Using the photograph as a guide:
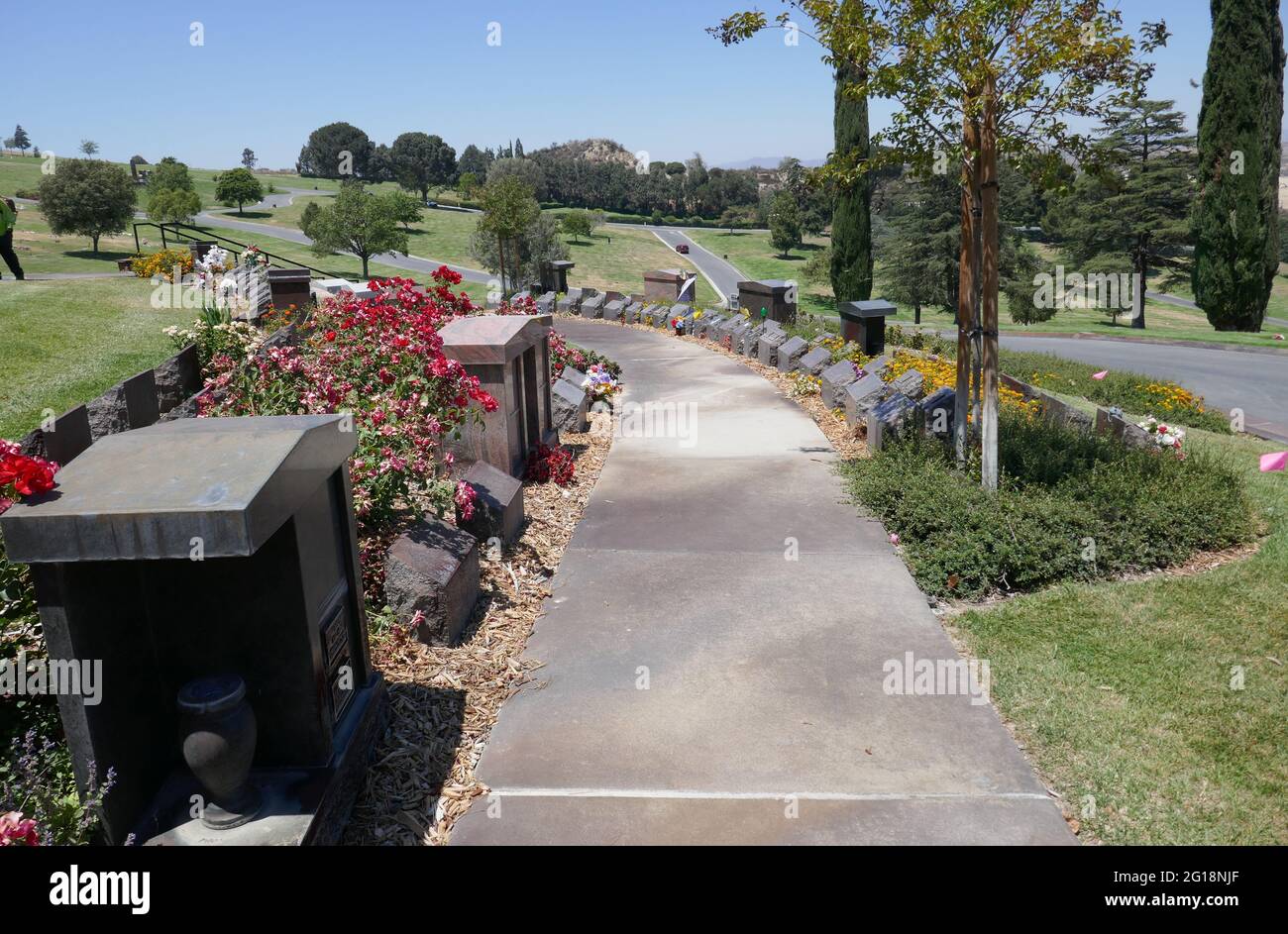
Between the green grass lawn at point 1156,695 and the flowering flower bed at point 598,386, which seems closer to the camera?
the green grass lawn at point 1156,695

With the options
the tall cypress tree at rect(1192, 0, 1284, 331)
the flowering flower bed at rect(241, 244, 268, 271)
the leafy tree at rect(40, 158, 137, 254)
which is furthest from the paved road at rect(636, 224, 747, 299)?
the flowering flower bed at rect(241, 244, 268, 271)

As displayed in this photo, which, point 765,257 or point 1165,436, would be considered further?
point 765,257

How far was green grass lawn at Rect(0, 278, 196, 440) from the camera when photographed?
776 cm

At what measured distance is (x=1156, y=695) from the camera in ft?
16.4

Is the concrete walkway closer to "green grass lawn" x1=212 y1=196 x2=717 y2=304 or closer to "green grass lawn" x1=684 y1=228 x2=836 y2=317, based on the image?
"green grass lawn" x1=212 y1=196 x2=717 y2=304

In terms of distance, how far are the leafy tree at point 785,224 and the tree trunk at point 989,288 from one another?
230 feet

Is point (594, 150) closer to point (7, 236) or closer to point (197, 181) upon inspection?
point (197, 181)

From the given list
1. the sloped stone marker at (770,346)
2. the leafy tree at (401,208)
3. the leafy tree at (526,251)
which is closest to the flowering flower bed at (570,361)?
the sloped stone marker at (770,346)

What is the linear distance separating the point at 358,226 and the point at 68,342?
116 ft

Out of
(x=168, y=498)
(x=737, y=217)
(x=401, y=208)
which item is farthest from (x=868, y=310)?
(x=737, y=217)

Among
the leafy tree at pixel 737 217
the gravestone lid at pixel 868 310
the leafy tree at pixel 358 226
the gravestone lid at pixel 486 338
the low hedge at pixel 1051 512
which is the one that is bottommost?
the low hedge at pixel 1051 512

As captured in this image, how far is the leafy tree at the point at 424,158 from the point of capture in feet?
331

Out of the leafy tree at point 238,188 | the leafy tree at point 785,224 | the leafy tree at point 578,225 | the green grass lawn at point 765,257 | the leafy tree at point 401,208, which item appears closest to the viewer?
the leafy tree at point 401,208

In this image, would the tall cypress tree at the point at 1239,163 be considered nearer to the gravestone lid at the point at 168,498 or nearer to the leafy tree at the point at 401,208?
the gravestone lid at the point at 168,498
